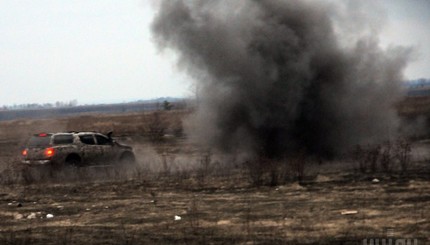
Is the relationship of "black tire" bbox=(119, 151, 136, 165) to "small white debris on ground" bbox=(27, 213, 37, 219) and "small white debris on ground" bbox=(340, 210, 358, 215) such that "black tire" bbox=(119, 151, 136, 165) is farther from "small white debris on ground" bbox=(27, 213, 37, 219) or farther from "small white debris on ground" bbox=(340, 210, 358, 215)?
"small white debris on ground" bbox=(340, 210, 358, 215)

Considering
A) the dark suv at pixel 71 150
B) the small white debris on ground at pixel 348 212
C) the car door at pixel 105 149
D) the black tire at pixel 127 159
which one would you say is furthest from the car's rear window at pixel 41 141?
the small white debris on ground at pixel 348 212

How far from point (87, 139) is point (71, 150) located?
0.97m

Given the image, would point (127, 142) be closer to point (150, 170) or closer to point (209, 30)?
point (209, 30)

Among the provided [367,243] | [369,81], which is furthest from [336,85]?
[367,243]

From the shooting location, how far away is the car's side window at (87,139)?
1969 centimetres

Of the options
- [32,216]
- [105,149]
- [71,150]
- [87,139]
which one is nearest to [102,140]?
[105,149]

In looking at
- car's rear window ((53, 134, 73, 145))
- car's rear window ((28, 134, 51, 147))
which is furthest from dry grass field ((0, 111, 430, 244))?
car's rear window ((53, 134, 73, 145))

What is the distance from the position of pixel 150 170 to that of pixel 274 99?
702 cm

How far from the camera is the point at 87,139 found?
65.2 ft

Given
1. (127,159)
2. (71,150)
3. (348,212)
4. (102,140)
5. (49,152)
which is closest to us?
(348,212)

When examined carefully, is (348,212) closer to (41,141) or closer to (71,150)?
(71,150)

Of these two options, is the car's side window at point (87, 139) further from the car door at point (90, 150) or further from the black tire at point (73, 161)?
the black tire at point (73, 161)

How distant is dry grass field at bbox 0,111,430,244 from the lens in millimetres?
9031

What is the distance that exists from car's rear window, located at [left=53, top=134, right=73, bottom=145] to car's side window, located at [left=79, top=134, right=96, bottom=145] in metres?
0.45
